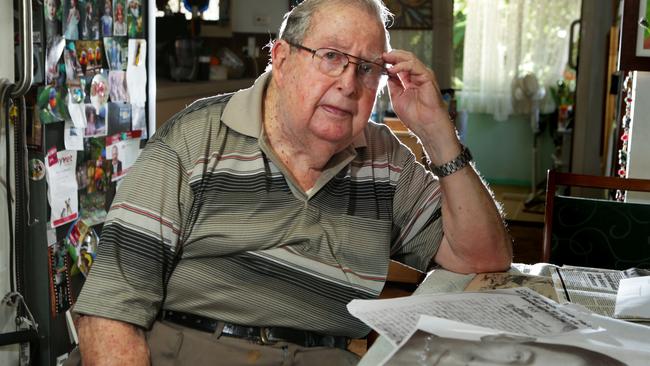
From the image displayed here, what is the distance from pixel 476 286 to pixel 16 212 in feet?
4.27

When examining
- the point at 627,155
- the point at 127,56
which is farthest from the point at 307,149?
the point at 627,155

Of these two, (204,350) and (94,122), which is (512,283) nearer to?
(204,350)

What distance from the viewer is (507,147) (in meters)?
6.52

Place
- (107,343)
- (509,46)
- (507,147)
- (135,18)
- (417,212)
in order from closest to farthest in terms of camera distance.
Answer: (107,343)
(417,212)
(135,18)
(509,46)
(507,147)

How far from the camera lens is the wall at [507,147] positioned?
6.43 meters

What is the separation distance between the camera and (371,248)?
1519 millimetres

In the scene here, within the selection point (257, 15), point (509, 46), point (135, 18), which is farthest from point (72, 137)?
point (509, 46)

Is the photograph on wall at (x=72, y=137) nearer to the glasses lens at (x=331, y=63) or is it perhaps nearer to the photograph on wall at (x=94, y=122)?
the photograph on wall at (x=94, y=122)

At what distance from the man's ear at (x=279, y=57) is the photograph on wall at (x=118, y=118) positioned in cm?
115

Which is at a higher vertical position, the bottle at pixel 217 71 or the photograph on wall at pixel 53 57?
the photograph on wall at pixel 53 57

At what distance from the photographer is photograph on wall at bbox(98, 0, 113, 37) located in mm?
2439

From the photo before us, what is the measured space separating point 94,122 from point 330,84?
1.20 metres

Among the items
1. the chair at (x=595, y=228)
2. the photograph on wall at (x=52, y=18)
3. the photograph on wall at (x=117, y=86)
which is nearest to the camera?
the chair at (x=595, y=228)

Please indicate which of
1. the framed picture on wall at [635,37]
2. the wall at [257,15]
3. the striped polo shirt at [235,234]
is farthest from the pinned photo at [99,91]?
the wall at [257,15]
